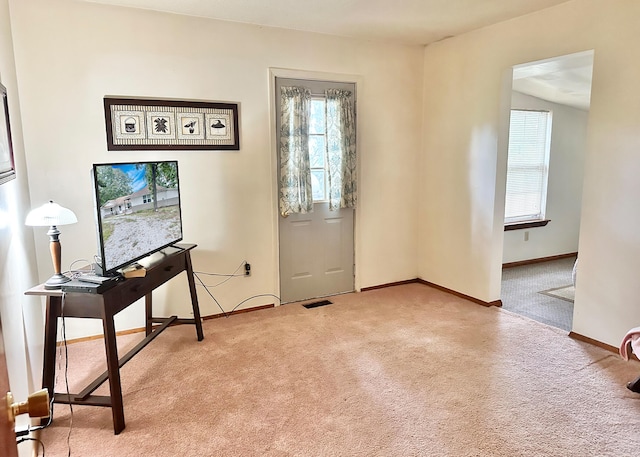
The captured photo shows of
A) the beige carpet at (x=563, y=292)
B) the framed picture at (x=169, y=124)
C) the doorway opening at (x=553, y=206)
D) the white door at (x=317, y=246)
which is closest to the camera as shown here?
the framed picture at (x=169, y=124)

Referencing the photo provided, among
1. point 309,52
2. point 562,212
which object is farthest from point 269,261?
point 562,212

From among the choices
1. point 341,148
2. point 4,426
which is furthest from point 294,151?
point 4,426

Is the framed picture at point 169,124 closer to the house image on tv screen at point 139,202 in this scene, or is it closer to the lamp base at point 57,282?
the house image on tv screen at point 139,202

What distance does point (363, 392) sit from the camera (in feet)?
8.38

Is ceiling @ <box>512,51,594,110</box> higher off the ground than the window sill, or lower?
higher

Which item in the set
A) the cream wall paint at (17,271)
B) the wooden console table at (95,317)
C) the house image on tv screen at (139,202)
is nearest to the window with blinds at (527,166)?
the house image on tv screen at (139,202)

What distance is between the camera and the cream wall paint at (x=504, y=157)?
2.89 meters

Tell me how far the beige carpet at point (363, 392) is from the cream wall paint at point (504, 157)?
1.67ft

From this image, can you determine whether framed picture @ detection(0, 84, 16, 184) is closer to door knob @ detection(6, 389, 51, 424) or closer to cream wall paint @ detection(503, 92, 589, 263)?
door knob @ detection(6, 389, 51, 424)

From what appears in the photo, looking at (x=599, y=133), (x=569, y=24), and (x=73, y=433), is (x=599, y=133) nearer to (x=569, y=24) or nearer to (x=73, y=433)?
(x=569, y=24)

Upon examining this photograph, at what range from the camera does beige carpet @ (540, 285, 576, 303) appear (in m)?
4.26

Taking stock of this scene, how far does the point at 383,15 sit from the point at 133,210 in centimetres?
240

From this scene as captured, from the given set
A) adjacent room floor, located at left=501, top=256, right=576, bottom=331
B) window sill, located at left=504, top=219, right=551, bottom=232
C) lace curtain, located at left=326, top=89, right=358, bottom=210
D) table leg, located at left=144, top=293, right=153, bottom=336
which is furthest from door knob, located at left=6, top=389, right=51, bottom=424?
window sill, located at left=504, top=219, right=551, bottom=232

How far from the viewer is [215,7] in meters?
3.19
